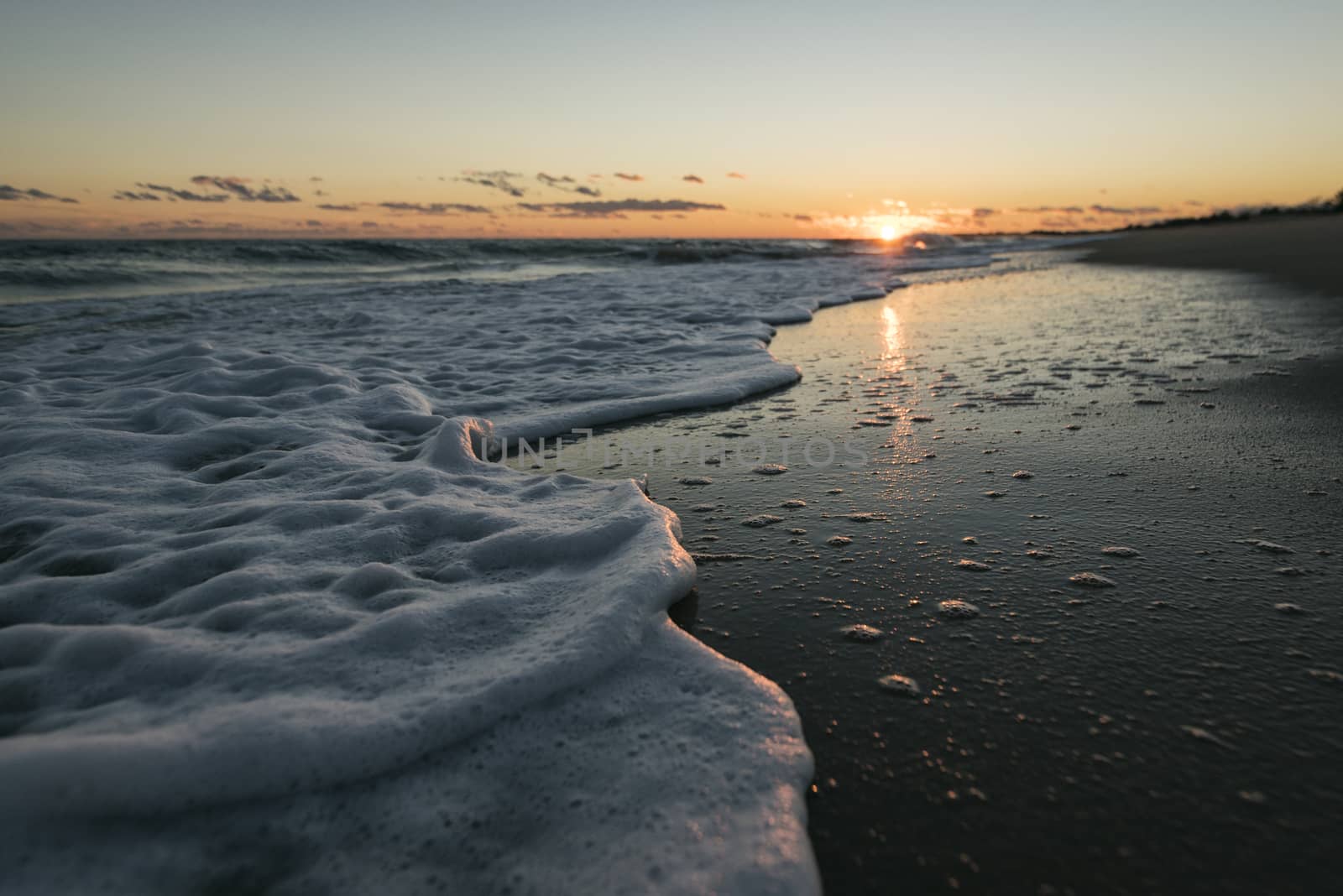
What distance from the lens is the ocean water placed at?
129 cm

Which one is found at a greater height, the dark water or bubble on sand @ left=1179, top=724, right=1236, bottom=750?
the dark water

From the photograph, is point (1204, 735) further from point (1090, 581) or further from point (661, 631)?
point (661, 631)

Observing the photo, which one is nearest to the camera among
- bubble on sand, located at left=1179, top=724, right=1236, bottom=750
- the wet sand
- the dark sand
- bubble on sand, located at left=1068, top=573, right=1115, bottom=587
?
the wet sand

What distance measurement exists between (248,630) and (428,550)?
63 centimetres

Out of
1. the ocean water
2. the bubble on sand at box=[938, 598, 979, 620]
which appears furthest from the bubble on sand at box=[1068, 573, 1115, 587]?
the ocean water

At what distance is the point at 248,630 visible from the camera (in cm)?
199

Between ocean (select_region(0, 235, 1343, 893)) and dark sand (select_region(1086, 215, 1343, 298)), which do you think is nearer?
ocean (select_region(0, 235, 1343, 893))

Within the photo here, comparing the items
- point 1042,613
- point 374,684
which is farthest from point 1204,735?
point 374,684

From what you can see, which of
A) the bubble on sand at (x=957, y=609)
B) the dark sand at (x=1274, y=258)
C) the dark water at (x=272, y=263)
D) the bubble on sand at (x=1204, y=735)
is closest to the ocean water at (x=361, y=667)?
the bubble on sand at (x=957, y=609)

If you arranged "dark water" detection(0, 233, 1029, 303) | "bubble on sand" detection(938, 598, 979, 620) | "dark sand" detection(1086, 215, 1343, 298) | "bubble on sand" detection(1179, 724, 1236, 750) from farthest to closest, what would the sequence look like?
"dark water" detection(0, 233, 1029, 303), "dark sand" detection(1086, 215, 1343, 298), "bubble on sand" detection(938, 598, 979, 620), "bubble on sand" detection(1179, 724, 1236, 750)

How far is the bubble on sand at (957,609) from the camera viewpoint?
74.8 inches

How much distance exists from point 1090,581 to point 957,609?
0.44m

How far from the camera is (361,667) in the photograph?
5.90 feet

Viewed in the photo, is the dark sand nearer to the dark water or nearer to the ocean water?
the dark water
